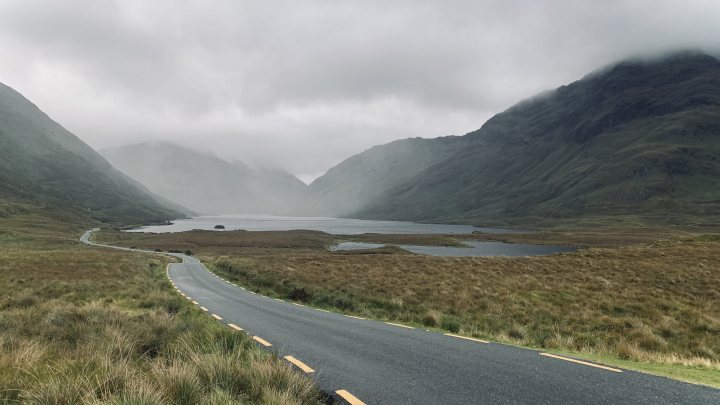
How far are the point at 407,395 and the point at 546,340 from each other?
8015 millimetres

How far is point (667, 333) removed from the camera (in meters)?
14.8

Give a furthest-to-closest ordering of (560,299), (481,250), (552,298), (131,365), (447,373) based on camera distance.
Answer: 1. (481,250)
2. (552,298)
3. (560,299)
4. (447,373)
5. (131,365)

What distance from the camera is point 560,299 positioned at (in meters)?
20.4

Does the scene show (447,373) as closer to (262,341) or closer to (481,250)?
(262,341)

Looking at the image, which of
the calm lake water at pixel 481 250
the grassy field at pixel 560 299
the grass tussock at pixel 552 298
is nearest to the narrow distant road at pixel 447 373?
the grassy field at pixel 560 299

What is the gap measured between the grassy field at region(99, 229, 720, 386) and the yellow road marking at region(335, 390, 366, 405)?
6.12 m

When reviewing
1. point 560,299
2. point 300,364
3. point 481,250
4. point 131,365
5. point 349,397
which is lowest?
point 481,250

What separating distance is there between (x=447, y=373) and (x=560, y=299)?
15649 mm

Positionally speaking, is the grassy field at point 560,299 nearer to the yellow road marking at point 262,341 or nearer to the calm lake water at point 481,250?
the yellow road marking at point 262,341

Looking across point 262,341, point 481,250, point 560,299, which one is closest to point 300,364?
point 262,341

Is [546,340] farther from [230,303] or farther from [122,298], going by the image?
[122,298]

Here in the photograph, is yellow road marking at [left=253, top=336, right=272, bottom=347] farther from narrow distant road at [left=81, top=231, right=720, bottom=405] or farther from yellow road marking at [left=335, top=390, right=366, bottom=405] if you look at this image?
yellow road marking at [left=335, top=390, right=366, bottom=405]

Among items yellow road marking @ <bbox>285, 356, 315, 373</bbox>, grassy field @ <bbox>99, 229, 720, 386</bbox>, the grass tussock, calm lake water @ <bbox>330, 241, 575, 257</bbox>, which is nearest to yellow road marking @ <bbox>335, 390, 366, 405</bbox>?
yellow road marking @ <bbox>285, 356, 315, 373</bbox>

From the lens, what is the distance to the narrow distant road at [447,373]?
6.19m
